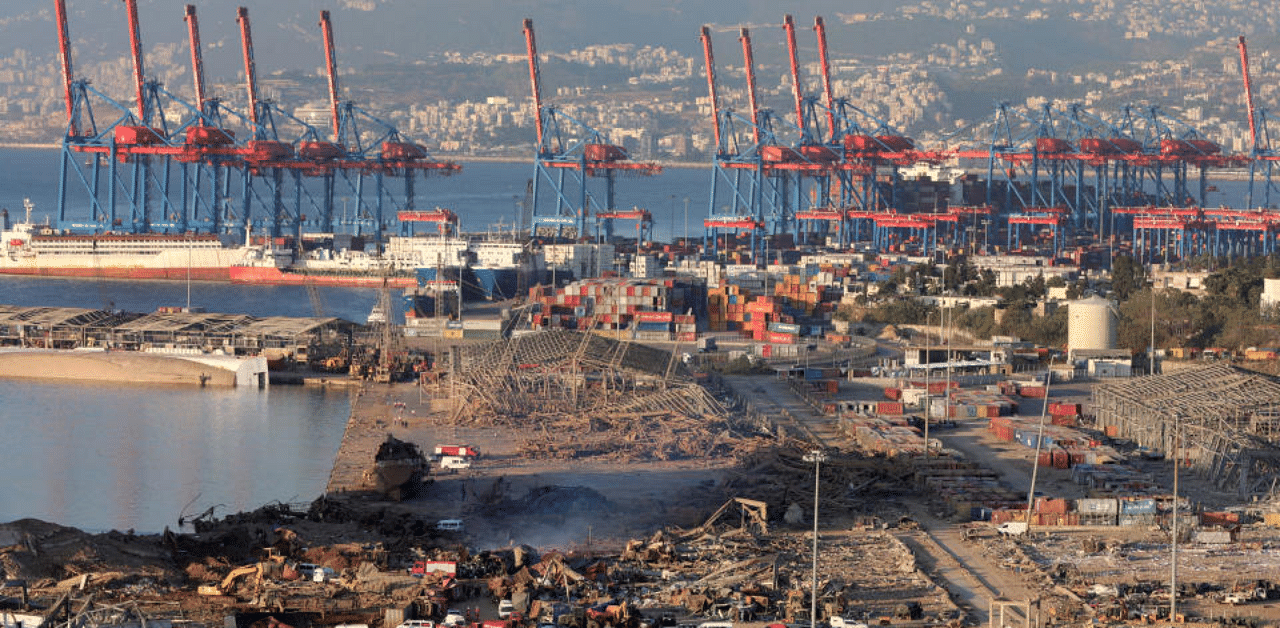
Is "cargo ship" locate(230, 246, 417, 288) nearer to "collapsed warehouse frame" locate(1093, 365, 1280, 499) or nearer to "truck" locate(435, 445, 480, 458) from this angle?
"collapsed warehouse frame" locate(1093, 365, 1280, 499)

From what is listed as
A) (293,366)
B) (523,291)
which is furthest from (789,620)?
(523,291)

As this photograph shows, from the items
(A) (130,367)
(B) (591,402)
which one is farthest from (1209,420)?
(A) (130,367)

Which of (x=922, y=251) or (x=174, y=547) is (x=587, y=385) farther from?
(x=922, y=251)

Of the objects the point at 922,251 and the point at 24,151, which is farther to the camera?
the point at 24,151

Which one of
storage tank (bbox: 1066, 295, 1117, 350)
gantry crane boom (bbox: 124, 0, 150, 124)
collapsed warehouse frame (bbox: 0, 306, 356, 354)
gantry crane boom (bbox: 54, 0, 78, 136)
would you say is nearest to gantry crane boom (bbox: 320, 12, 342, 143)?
gantry crane boom (bbox: 124, 0, 150, 124)

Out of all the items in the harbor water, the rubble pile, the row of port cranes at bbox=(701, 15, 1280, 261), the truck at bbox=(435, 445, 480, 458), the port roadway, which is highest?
the row of port cranes at bbox=(701, 15, 1280, 261)
